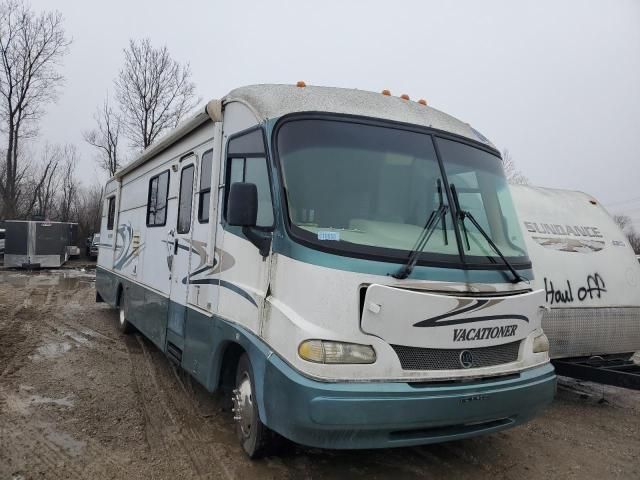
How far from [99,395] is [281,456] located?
262cm

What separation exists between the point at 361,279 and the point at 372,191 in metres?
0.76

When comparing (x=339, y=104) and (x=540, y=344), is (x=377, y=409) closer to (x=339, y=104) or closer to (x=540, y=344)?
(x=540, y=344)

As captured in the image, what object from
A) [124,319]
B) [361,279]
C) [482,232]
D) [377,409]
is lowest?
[124,319]

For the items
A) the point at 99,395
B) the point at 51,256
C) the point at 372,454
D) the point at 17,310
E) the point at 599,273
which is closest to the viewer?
the point at 372,454

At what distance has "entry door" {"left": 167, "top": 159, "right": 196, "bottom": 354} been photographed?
5.26 meters

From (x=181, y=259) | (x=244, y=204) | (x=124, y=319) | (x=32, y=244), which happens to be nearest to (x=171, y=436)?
(x=181, y=259)

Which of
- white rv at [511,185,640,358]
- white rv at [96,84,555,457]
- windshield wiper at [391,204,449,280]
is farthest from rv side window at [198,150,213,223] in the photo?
white rv at [511,185,640,358]

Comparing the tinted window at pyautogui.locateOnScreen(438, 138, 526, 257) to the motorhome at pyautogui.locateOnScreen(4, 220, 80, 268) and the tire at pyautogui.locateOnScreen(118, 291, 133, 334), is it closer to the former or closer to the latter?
the tire at pyautogui.locateOnScreen(118, 291, 133, 334)

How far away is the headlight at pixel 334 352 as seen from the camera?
3064 mm

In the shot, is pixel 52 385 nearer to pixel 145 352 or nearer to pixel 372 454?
pixel 145 352

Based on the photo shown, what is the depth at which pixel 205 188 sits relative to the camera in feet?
16.3

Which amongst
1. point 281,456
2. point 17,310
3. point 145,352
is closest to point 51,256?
point 17,310

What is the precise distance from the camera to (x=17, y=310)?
36.1ft

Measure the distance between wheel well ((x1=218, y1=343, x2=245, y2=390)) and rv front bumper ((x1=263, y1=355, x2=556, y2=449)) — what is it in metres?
0.92
